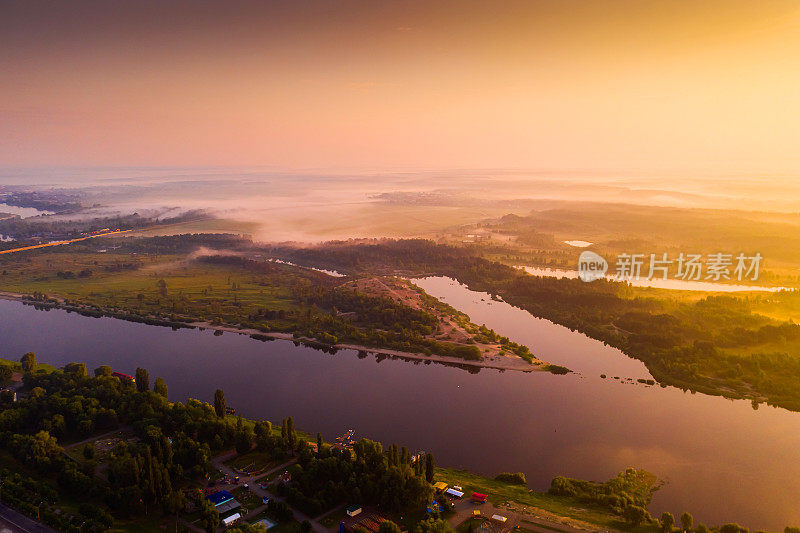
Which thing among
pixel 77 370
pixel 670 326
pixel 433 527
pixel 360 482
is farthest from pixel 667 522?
pixel 77 370

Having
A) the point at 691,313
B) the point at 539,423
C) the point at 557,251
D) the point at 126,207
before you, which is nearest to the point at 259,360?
the point at 539,423

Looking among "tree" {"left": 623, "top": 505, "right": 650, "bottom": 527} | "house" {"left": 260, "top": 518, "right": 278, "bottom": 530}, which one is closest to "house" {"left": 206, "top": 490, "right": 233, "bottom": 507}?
"house" {"left": 260, "top": 518, "right": 278, "bottom": 530}

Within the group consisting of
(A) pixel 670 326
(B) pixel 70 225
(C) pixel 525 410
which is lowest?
(C) pixel 525 410

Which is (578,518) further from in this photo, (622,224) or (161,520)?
(622,224)

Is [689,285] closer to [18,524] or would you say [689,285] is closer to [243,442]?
[243,442]

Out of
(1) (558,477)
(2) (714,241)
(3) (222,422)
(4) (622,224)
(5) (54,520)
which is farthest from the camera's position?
A: (4) (622,224)

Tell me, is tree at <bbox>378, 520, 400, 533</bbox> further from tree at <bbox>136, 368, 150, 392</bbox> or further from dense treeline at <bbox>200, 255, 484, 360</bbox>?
dense treeline at <bbox>200, 255, 484, 360</bbox>

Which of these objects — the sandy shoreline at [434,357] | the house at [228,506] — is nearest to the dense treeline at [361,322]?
the sandy shoreline at [434,357]

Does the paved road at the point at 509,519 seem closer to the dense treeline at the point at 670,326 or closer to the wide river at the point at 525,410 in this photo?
the wide river at the point at 525,410
